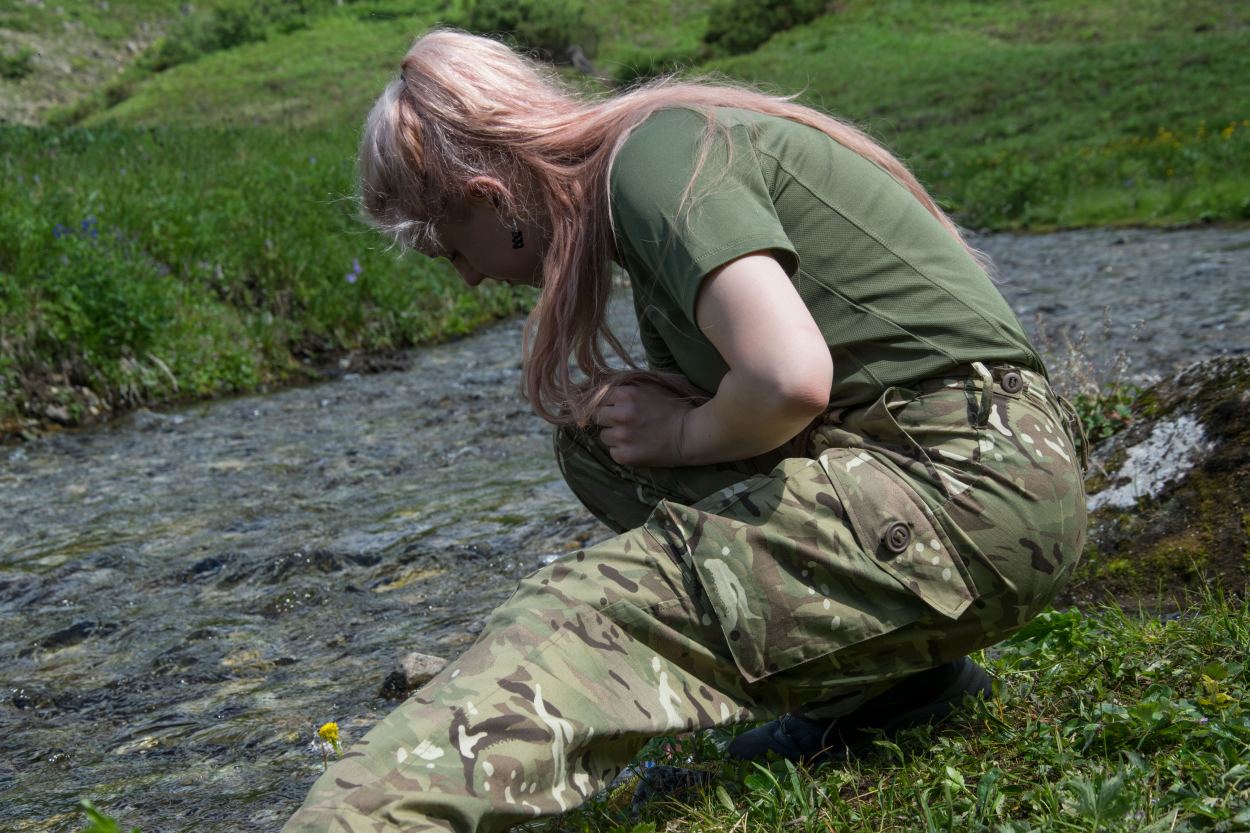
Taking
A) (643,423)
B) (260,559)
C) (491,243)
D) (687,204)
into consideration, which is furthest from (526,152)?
(260,559)

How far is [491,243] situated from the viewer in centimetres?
241

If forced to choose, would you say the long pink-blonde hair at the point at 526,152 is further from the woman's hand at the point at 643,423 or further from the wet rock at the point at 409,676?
the wet rock at the point at 409,676

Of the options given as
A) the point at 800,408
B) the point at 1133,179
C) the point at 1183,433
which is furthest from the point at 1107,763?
the point at 1133,179

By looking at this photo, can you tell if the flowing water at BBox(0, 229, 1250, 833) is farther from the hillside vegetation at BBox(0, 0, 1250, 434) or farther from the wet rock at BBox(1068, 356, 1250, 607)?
the wet rock at BBox(1068, 356, 1250, 607)

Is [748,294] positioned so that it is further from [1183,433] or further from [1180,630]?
[1183,433]

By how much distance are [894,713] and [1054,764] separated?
1.22 feet

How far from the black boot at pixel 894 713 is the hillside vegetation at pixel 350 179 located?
1.15 metres

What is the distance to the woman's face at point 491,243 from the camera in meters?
2.36

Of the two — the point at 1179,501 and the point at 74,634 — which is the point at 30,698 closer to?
the point at 74,634

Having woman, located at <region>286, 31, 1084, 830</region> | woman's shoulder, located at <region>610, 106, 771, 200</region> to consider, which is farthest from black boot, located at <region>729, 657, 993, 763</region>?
woman's shoulder, located at <region>610, 106, 771, 200</region>

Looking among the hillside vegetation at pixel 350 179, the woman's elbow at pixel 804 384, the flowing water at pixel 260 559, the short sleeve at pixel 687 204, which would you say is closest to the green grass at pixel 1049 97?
the hillside vegetation at pixel 350 179

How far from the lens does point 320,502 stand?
17.7ft

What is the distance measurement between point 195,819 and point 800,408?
1690 millimetres

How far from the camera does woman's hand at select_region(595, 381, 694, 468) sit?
7.86 feet
